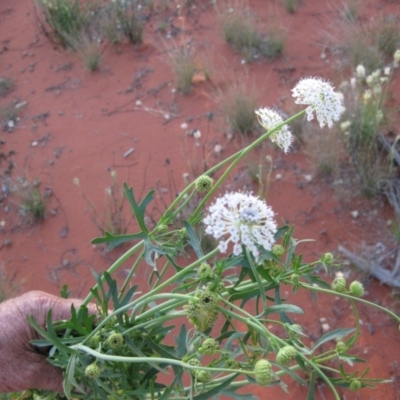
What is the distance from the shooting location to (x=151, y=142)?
327cm

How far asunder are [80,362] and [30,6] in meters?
4.60

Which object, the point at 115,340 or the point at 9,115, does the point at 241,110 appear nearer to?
the point at 9,115

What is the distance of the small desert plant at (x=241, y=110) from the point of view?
310cm

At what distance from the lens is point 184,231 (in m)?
0.98

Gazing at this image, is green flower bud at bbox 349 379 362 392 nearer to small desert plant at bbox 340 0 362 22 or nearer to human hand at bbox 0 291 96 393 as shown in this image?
human hand at bbox 0 291 96 393

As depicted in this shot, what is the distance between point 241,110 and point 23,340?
2183mm

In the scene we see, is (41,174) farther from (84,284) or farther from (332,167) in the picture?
(332,167)

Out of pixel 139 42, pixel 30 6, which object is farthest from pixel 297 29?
pixel 30 6

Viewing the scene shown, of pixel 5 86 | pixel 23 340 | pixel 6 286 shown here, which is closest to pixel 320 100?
pixel 23 340

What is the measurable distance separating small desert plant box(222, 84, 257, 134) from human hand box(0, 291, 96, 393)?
6.79 feet

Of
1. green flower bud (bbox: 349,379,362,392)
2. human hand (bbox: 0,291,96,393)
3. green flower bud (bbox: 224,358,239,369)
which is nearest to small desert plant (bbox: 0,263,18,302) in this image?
human hand (bbox: 0,291,96,393)

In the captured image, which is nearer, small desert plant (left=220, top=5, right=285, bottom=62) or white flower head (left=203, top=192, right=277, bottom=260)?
white flower head (left=203, top=192, right=277, bottom=260)

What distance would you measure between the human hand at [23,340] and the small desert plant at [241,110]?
2.07m

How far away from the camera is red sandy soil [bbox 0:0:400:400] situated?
2576 millimetres
